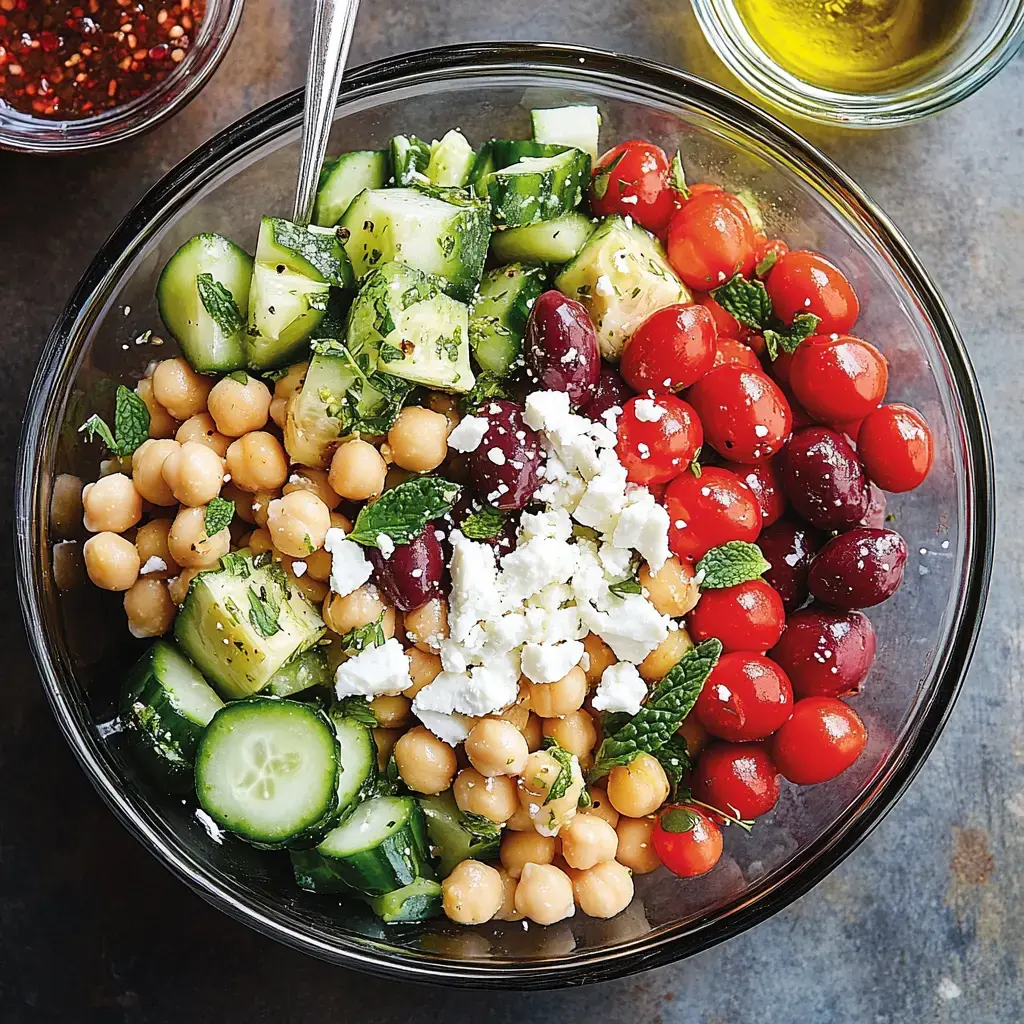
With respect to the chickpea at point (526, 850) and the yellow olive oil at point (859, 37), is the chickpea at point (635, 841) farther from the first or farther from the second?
the yellow olive oil at point (859, 37)

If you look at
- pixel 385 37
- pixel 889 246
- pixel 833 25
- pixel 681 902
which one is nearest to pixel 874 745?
pixel 681 902

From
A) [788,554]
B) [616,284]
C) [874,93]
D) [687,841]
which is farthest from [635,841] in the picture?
[874,93]

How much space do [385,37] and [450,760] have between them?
1289mm

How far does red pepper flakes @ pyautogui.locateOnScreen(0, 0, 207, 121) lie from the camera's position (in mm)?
1885

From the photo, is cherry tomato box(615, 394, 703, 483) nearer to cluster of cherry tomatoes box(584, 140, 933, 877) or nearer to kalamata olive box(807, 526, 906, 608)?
cluster of cherry tomatoes box(584, 140, 933, 877)

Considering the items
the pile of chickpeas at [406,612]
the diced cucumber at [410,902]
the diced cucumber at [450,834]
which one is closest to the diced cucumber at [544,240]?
the pile of chickpeas at [406,612]

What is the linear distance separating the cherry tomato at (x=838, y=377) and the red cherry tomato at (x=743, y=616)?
0.29 m

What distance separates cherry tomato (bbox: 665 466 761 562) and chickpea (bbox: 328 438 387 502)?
0.43 metres

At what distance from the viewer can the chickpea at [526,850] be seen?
5.34ft

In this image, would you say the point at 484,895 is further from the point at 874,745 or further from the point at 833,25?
the point at 833,25

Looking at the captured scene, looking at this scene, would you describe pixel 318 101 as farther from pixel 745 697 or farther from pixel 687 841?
pixel 687 841

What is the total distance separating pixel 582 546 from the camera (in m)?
1.55

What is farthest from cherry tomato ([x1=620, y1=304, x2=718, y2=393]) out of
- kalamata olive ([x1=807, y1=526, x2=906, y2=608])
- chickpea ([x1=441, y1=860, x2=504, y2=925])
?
chickpea ([x1=441, y1=860, x2=504, y2=925])

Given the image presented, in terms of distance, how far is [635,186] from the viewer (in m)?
1.64
